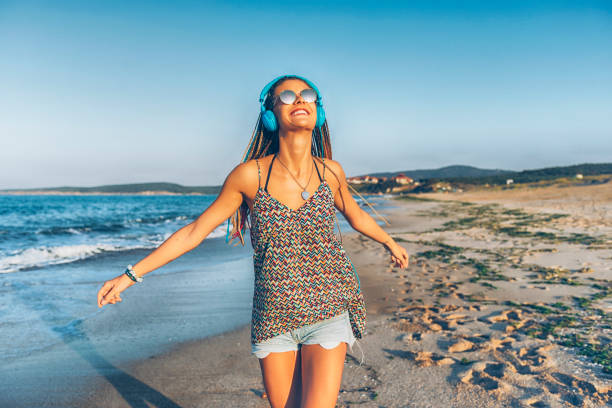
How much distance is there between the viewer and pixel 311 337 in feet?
6.95

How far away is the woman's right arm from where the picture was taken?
217 cm

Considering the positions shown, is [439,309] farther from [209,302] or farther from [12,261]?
[12,261]

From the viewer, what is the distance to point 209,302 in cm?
688

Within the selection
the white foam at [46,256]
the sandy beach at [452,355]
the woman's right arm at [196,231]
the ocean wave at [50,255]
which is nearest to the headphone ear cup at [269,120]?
the woman's right arm at [196,231]

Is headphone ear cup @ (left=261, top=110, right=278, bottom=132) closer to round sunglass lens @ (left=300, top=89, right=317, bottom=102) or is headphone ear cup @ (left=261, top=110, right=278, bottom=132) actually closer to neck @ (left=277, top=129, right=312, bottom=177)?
neck @ (left=277, top=129, right=312, bottom=177)

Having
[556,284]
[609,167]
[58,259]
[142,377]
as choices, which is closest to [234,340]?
[142,377]

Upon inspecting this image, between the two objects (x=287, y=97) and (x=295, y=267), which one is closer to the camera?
(x=295, y=267)

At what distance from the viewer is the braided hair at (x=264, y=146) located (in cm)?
246

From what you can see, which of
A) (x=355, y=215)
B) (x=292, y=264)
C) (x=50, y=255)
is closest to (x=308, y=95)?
(x=355, y=215)

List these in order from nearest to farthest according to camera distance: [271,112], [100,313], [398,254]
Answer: [271,112]
[398,254]
[100,313]

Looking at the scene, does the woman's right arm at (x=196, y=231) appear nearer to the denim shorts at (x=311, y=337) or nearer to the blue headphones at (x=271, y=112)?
the blue headphones at (x=271, y=112)

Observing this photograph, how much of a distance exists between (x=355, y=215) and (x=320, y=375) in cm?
98

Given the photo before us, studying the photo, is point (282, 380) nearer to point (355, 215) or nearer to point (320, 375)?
point (320, 375)

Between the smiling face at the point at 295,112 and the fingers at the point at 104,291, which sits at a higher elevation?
the smiling face at the point at 295,112
